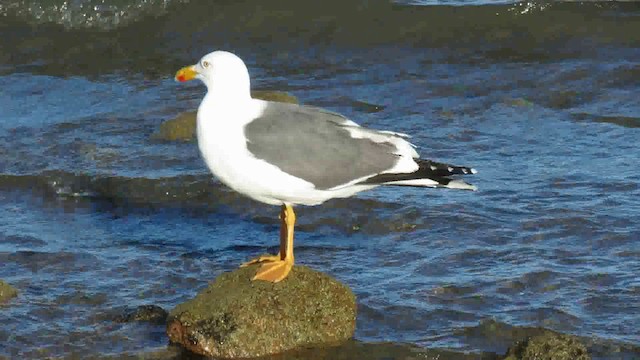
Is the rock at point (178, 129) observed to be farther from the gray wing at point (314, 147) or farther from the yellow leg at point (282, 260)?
the gray wing at point (314, 147)

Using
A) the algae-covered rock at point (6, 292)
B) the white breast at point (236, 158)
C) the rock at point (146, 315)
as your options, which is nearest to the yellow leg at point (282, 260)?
the white breast at point (236, 158)

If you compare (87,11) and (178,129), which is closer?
(178,129)

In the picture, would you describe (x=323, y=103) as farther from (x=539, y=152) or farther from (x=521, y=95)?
(x=539, y=152)

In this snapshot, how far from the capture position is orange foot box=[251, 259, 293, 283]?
6312 mm

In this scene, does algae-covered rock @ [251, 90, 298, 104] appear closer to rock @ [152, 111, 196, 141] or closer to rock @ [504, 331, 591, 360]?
rock @ [152, 111, 196, 141]

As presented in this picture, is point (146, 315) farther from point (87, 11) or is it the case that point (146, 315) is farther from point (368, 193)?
point (87, 11)

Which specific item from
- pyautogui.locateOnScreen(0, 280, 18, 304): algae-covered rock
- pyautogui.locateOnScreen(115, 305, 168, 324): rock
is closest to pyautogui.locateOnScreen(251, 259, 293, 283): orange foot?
pyautogui.locateOnScreen(115, 305, 168, 324): rock

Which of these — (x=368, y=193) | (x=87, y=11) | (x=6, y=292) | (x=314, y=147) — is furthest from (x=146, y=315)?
Result: (x=87, y=11)

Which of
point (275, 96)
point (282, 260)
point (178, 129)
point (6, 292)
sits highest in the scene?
point (275, 96)

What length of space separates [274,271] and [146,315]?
2.64ft

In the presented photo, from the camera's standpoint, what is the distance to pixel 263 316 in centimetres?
612

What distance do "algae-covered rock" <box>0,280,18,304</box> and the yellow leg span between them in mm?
1413

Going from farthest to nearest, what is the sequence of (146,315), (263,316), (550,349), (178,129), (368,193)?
(178,129), (368,193), (146,315), (263,316), (550,349)

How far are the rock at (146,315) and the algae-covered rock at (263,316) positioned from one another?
0.37m
